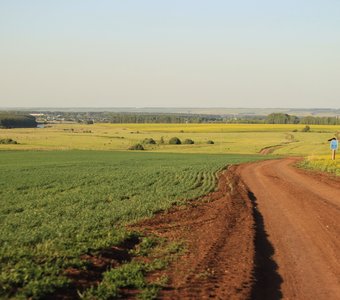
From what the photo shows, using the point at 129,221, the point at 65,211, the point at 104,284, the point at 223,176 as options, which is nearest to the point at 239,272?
the point at 104,284

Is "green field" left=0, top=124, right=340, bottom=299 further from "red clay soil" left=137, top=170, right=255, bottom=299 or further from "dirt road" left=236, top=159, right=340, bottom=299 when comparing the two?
"dirt road" left=236, top=159, right=340, bottom=299

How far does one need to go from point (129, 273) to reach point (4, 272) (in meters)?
2.28

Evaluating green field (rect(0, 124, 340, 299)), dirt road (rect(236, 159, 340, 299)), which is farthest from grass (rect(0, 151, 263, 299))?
dirt road (rect(236, 159, 340, 299))

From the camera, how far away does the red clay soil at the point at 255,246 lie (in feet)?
29.6

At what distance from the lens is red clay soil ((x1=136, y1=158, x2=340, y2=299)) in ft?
29.6

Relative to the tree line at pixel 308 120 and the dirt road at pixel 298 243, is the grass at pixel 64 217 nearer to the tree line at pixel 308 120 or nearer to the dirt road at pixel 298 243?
the dirt road at pixel 298 243

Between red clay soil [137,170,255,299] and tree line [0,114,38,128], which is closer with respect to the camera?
red clay soil [137,170,255,299]

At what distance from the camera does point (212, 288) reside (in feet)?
28.8

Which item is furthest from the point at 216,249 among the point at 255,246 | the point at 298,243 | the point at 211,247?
the point at 298,243

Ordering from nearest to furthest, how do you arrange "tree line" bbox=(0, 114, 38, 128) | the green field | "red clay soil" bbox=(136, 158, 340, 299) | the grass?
1. the green field
2. the grass
3. "red clay soil" bbox=(136, 158, 340, 299)
4. "tree line" bbox=(0, 114, 38, 128)

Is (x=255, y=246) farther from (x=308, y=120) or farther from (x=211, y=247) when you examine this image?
(x=308, y=120)

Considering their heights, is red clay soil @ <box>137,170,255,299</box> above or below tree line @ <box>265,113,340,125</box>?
above

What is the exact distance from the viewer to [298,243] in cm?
1293

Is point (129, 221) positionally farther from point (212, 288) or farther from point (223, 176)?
point (223, 176)
